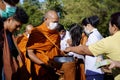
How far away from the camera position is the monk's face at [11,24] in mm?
6250

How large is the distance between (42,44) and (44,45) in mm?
37

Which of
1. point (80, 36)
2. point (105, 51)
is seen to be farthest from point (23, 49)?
point (105, 51)

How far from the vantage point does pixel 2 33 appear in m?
6.14

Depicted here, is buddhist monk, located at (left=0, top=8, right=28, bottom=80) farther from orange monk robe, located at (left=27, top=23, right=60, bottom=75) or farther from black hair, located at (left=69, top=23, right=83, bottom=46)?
black hair, located at (left=69, top=23, right=83, bottom=46)

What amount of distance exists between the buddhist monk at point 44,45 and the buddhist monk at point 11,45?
3.09ft

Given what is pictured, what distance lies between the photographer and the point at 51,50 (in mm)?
7734

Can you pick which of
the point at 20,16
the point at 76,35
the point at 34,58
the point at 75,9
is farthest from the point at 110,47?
the point at 75,9

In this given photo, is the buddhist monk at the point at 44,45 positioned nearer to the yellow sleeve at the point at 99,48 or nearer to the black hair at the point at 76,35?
the black hair at the point at 76,35

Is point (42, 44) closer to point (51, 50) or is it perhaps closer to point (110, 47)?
point (51, 50)

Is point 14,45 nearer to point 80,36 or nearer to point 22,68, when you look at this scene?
point 22,68

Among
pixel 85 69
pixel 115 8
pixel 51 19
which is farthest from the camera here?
pixel 115 8

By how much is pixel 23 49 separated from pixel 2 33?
2914mm

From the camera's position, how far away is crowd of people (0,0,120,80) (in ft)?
19.7

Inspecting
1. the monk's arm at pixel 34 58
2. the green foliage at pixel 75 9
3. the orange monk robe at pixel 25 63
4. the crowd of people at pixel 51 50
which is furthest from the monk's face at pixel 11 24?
the green foliage at pixel 75 9
